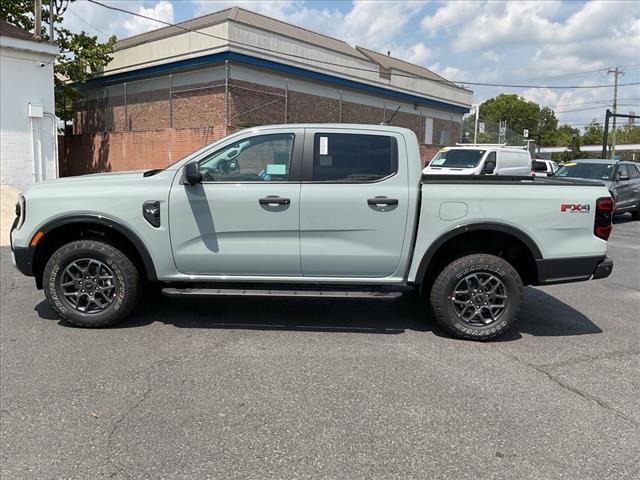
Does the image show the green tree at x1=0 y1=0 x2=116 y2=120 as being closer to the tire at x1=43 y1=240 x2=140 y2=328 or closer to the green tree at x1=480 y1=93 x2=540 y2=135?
the tire at x1=43 y1=240 x2=140 y2=328

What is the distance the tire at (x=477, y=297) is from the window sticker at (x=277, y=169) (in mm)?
1736

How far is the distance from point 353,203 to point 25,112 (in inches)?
626

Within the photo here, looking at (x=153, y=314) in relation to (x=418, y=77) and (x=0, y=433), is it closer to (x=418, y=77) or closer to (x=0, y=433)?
(x=0, y=433)

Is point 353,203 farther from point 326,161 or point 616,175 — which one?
point 616,175

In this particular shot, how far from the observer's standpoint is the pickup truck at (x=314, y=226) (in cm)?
475

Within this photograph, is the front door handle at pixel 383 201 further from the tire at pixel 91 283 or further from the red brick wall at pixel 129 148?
the red brick wall at pixel 129 148

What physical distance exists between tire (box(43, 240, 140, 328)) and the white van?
1233cm

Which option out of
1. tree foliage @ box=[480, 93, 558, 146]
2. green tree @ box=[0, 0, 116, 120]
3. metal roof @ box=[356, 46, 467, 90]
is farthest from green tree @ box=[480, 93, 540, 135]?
green tree @ box=[0, 0, 116, 120]

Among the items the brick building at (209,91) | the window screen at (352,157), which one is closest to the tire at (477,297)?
the window screen at (352,157)

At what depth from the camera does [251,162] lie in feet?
15.9

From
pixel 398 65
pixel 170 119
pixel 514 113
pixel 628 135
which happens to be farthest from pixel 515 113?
pixel 170 119

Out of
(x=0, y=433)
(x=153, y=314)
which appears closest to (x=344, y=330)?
(x=153, y=314)

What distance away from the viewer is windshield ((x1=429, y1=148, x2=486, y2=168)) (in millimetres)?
16406

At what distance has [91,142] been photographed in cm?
2419
